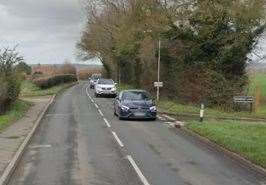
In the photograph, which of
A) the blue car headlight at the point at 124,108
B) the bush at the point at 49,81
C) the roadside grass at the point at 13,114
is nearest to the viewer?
the roadside grass at the point at 13,114

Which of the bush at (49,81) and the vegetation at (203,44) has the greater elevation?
the vegetation at (203,44)

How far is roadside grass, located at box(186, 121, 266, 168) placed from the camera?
17078 millimetres

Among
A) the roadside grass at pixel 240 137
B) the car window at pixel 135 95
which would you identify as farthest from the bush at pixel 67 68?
the roadside grass at pixel 240 137

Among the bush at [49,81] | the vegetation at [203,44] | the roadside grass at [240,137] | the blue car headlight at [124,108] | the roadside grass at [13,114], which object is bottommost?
the bush at [49,81]

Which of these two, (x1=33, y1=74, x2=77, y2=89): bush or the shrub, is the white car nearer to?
(x1=33, y1=74, x2=77, y2=89): bush

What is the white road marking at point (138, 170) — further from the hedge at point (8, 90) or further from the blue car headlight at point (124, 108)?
the hedge at point (8, 90)

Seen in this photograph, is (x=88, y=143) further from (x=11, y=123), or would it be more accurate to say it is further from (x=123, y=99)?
(x=123, y=99)

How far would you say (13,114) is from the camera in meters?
31.0

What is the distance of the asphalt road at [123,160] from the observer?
13742mm

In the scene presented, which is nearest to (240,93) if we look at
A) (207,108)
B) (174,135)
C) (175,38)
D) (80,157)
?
(207,108)

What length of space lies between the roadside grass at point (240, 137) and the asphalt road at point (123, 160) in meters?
0.57

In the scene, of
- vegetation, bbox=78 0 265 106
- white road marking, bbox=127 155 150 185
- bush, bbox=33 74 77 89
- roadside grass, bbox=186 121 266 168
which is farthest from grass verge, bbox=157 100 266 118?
bush, bbox=33 74 77 89

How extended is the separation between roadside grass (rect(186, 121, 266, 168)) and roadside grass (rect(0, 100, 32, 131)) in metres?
7.78

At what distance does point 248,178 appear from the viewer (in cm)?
1407
